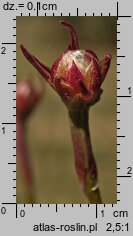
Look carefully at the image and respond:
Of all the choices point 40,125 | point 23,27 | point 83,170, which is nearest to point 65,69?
point 83,170

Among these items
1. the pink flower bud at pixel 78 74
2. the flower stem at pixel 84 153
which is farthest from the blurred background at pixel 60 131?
the pink flower bud at pixel 78 74

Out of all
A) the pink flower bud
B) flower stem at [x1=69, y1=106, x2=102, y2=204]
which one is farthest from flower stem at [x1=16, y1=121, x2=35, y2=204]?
the pink flower bud

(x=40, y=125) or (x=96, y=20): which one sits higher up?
(x=96, y=20)

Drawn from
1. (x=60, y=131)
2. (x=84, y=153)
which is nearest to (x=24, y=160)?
(x=84, y=153)

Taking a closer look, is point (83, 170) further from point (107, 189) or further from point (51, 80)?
point (107, 189)

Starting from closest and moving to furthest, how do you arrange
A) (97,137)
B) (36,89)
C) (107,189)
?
(36,89), (107,189), (97,137)

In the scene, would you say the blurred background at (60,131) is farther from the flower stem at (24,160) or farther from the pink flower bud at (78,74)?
the pink flower bud at (78,74)
